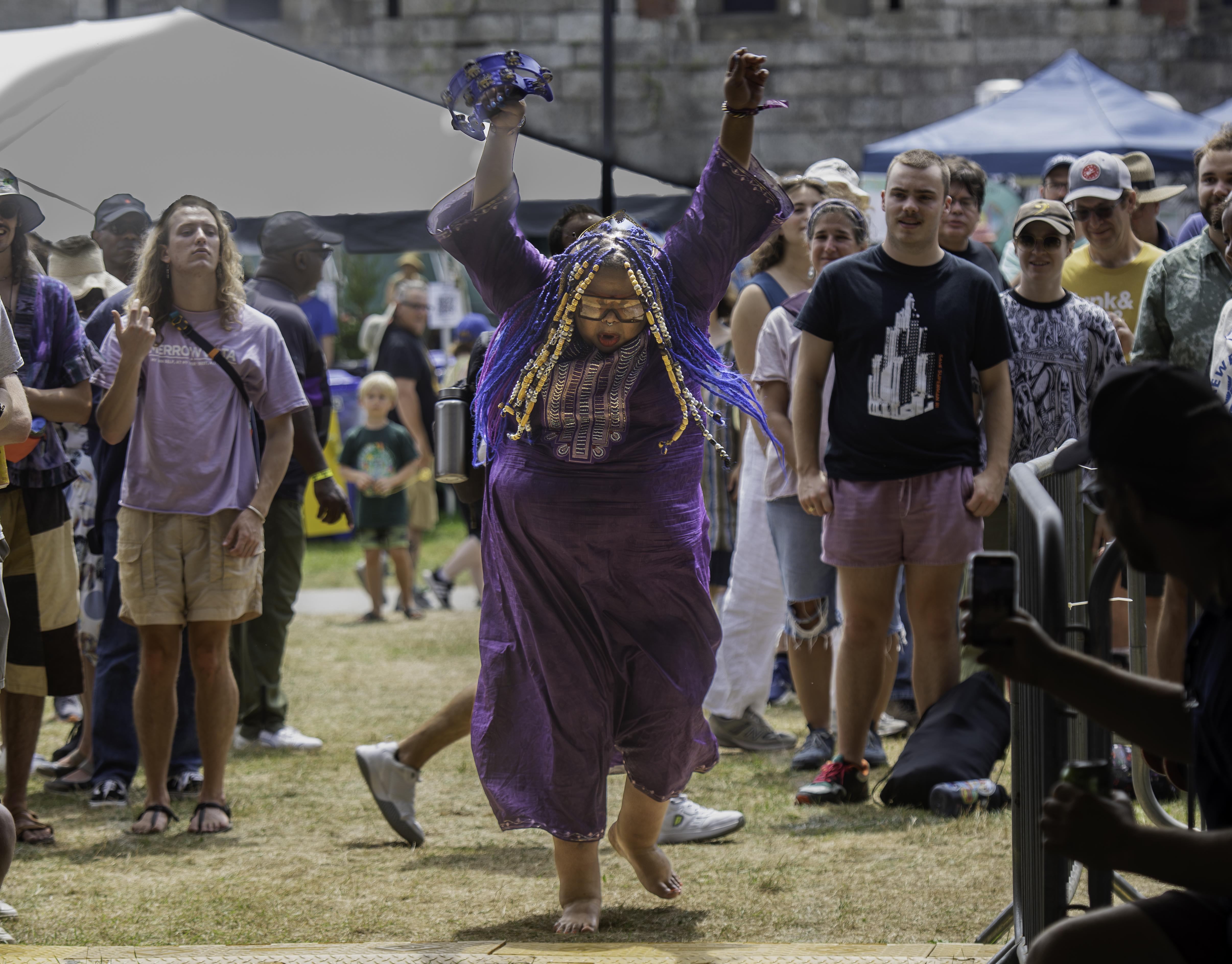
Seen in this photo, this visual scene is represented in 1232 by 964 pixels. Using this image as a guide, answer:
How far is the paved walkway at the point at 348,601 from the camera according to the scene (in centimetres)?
1067

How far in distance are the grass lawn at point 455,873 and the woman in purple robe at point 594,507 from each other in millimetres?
410

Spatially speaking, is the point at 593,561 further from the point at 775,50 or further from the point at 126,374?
the point at 775,50

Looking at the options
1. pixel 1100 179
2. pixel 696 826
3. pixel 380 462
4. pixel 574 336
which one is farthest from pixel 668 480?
pixel 380 462

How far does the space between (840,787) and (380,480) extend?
5.41 metres

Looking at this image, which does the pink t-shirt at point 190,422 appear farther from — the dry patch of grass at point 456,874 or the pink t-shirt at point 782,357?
the pink t-shirt at point 782,357

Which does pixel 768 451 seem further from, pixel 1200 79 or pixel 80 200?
pixel 1200 79

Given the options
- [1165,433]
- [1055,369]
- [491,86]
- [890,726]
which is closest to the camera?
[1165,433]

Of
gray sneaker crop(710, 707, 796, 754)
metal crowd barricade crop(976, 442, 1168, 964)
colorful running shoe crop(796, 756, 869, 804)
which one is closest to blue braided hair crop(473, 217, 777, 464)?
metal crowd barricade crop(976, 442, 1168, 964)

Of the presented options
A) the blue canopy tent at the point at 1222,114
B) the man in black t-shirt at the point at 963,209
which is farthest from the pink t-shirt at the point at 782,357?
the blue canopy tent at the point at 1222,114

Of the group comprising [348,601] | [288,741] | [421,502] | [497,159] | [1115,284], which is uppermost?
[497,159]

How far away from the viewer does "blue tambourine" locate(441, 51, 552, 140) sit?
3.66 m

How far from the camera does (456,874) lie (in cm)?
457

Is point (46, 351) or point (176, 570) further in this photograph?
point (176, 570)

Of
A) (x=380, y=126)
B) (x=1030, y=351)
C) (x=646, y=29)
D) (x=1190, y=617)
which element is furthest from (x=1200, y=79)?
(x=1190, y=617)
